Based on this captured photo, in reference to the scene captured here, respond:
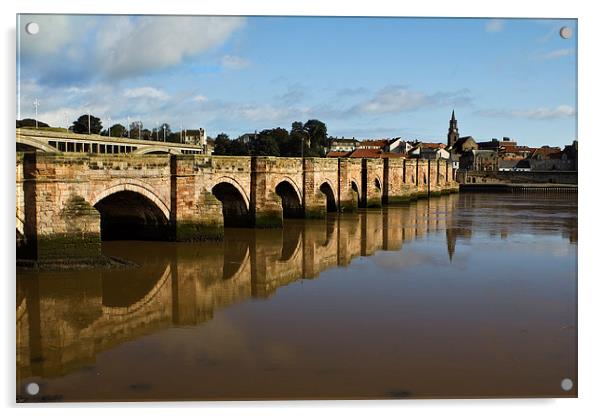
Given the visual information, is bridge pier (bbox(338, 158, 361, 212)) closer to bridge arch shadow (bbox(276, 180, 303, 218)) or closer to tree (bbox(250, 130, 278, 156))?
bridge arch shadow (bbox(276, 180, 303, 218))

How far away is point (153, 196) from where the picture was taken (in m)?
17.8

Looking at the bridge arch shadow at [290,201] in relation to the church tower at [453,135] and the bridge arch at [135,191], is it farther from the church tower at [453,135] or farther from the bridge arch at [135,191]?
the church tower at [453,135]

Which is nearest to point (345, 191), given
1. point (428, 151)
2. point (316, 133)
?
point (316, 133)

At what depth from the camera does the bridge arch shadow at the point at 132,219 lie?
18312 mm

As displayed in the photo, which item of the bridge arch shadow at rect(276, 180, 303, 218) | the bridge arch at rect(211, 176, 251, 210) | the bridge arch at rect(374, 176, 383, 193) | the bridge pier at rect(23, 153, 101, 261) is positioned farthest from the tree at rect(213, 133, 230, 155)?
the bridge pier at rect(23, 153, 101, 261)

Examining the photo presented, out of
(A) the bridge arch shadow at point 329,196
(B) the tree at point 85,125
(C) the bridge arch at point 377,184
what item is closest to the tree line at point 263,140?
(B) the tree at point 85,125

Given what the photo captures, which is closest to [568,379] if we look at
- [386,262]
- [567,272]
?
[567,272]

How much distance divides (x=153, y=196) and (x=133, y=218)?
4.46ft

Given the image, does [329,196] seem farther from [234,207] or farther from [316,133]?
[316,133]

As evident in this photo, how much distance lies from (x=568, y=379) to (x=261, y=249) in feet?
42.1

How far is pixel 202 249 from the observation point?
58.3 feet

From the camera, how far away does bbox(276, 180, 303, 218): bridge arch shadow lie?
27.2 meters

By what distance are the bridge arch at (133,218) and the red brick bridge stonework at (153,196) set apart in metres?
0.03

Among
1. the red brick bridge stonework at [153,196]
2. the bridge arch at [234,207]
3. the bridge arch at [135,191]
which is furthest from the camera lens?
the bridge arch at [234,207]
